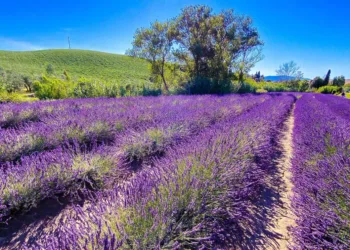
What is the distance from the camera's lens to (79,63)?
169ft

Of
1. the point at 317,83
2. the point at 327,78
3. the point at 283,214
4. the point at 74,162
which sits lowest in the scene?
the point at 283,214

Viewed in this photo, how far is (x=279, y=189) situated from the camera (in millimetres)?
2379

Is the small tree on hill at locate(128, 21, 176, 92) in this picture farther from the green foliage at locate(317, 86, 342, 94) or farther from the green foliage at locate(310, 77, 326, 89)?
the green foliage at locate(310, 77, 326, 89)

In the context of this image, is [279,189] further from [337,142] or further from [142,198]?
[142,198]

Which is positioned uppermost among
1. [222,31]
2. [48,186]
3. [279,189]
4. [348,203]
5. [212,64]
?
[222,31]

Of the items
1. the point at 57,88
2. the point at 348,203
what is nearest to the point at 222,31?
the point at 57,88

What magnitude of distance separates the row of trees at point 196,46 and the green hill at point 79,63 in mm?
29738

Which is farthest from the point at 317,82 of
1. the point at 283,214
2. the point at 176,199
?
the point at 176,199

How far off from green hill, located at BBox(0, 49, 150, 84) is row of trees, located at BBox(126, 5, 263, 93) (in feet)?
→ 97.6

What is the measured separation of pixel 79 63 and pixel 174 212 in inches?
2399

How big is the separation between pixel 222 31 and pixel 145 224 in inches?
754

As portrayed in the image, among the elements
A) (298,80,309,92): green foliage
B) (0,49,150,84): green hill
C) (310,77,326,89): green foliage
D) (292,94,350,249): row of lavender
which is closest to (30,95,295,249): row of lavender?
(292,94,350,249): row of lavender

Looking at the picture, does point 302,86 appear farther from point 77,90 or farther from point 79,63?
point 79,63

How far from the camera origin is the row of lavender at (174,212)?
1032mm
